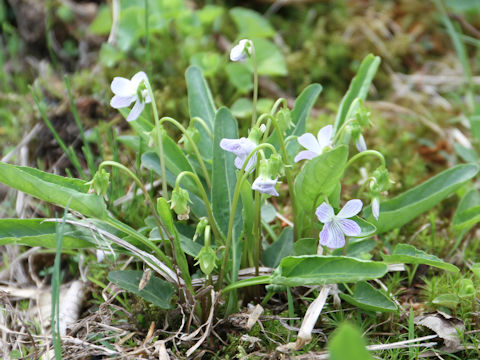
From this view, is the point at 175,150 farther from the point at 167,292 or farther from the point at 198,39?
the point at 198,39

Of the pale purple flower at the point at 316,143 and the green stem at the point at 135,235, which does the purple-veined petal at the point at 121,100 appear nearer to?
the green stem at the point at 135,235

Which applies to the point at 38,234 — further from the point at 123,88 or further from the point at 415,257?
the point at 415,257

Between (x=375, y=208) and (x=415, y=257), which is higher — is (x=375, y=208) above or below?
above

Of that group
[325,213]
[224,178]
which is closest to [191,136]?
[224,178]

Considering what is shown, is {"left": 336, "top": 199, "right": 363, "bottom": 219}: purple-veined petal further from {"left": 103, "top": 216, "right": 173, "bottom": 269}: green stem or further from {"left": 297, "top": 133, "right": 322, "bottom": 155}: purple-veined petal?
{"left": 103, "top": 216, "right": 173, "bottom": 269}: green stem

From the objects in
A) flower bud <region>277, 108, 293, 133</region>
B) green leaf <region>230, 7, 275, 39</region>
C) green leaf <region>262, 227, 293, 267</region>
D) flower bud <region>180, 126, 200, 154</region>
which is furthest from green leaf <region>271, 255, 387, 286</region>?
green leaf <region>230, 7, 275, 39</region>

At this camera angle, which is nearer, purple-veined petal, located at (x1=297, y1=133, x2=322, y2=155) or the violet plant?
the violet plant

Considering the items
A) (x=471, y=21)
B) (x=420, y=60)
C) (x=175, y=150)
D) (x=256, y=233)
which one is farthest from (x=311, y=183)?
(x=471, y=21)
